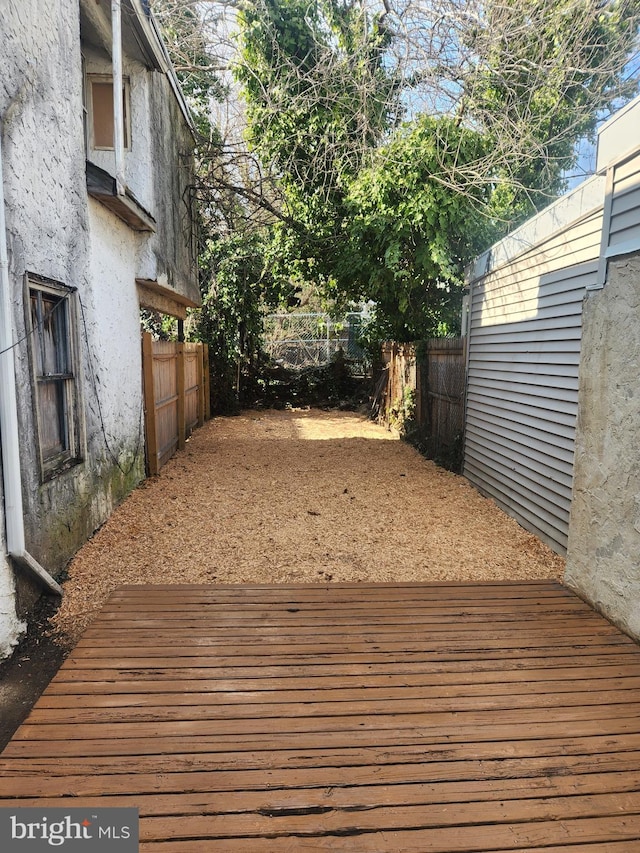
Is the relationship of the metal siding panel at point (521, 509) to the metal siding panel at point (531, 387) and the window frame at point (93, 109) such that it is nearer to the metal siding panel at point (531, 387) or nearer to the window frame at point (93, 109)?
the metal siding panel at point (531, 387)

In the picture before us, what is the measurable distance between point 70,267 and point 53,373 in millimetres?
869

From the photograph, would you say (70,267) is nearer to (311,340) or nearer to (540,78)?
(540,78)

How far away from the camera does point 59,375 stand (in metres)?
4.20

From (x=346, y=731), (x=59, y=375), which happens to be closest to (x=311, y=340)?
(x=59, y=375)

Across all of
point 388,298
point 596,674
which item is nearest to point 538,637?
point 596,674

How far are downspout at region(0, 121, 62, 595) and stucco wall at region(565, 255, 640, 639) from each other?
342 cm

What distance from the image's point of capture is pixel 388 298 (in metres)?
9.92

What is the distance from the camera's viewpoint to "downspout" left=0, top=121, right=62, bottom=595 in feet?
9.93

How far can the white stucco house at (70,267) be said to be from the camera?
126 inches

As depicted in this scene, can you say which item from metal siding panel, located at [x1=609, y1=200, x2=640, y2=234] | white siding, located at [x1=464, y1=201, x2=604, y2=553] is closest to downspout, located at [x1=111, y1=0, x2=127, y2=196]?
white siding, located at [x1=464, y1=201, x2=604, y2=553]

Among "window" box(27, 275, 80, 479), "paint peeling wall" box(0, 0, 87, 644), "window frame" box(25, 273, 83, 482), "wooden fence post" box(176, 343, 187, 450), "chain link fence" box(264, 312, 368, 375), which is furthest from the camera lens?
"chain link fence" box(264, 312, 368, 375)

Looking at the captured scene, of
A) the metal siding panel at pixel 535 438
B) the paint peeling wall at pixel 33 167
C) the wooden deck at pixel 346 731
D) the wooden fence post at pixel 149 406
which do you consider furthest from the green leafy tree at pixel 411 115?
the wooden deck at pixel 346 731

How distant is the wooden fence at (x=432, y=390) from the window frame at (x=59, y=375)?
16.1ft

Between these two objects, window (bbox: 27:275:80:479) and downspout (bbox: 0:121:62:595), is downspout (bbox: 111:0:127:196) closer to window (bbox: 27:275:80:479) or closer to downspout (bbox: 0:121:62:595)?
window (bbox: 27:275:80:479)
